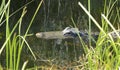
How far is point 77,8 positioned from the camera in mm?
11727

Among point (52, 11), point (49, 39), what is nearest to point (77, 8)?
point (52, 11)

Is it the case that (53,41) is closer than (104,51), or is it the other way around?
(104,51)

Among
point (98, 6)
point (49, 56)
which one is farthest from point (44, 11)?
point (49, 56)

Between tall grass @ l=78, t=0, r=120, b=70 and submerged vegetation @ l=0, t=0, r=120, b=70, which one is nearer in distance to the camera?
tall grass @ l=78, t=0, r=120, b=70

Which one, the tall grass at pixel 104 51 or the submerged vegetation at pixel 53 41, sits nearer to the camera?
the tall grass at pixel 104 51

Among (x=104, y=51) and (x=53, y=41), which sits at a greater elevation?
(x=104, y=51)

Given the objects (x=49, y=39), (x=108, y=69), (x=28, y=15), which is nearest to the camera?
(x=108, y=69)

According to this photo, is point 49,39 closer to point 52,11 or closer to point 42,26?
point 42,26

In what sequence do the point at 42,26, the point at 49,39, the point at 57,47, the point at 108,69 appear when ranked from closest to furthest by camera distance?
the point at 108,69, the point at 57,47, the point at 49,39, the point at 42,26

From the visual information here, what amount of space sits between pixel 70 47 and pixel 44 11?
184 inches

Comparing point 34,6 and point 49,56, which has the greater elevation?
point 34,6

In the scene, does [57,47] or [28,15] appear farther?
[28,15]

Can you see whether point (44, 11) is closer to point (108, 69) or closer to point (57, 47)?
point (57, 47)

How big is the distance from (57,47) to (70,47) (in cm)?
28
